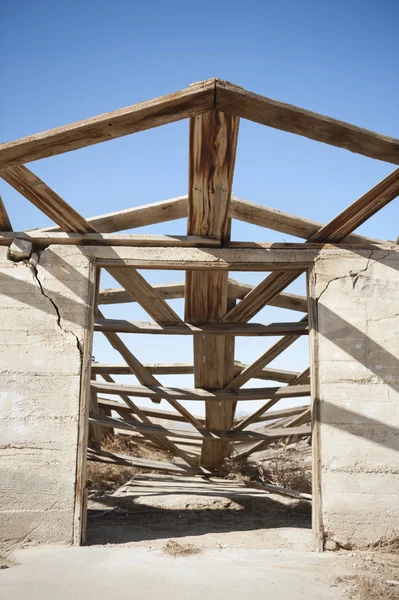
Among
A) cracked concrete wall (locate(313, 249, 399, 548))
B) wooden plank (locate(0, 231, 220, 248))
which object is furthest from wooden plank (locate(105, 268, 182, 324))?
cracked concrete wall (locate(313, 249, 399, 548))

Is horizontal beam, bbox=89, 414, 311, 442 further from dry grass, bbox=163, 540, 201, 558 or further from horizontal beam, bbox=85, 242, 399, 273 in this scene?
horizontal beam, bbox=85, 242, 399, 273

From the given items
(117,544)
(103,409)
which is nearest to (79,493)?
(117,544)

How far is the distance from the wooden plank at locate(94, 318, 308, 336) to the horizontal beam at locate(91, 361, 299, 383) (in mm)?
1840

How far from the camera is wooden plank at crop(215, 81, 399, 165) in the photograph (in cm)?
428

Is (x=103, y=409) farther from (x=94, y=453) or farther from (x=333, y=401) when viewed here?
(x=333, y=401)

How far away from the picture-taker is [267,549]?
5066 millimetres

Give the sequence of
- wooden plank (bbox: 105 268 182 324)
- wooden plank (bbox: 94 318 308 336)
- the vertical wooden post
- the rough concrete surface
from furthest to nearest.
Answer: wooden plank (bbox: 94 318 308 336) < wooden plank (bbox: 105 268 182 324) < the vertical wooden post < the rough concrete surface

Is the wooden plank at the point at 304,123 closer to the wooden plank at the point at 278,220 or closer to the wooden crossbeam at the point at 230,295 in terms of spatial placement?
the wooden plank at the point at 278,220

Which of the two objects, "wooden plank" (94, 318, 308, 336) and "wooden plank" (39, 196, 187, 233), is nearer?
"wooden plank" (39, 196, 187, 233)

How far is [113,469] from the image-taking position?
10.9m

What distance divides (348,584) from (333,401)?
71.1 inches

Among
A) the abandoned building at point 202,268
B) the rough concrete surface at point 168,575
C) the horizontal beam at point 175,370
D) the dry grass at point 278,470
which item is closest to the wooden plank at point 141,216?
the abandoned building at point 202,268

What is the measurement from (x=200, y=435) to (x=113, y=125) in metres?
5.43

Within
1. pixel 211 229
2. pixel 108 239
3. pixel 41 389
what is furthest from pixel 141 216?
pixel 41 389
